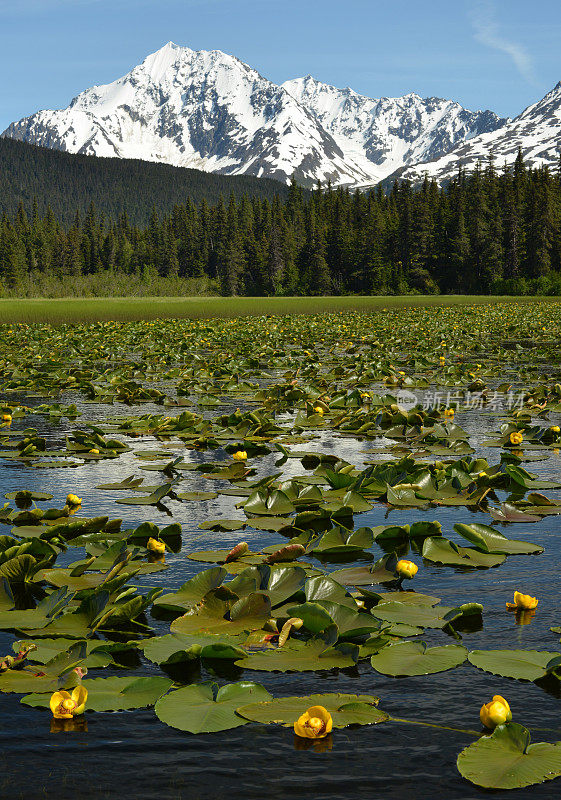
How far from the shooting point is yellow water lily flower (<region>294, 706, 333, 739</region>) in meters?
2.34

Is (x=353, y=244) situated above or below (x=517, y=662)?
above

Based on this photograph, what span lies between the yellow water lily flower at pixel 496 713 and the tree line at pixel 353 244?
245ft

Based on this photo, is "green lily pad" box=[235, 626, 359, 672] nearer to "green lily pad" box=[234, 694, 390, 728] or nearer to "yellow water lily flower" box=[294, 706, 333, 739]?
"green lily pad" box=[234, 694, 390, 728]

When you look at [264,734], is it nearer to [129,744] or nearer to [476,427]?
[129,744]

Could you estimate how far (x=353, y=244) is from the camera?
333 feet

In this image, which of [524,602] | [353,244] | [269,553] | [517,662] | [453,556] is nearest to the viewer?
[517,662]

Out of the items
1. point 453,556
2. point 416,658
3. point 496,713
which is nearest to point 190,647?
point 416,658

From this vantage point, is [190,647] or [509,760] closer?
[509,760]

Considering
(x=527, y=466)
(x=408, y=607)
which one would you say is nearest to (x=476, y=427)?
(x=527, y=466)

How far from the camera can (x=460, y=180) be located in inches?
3905

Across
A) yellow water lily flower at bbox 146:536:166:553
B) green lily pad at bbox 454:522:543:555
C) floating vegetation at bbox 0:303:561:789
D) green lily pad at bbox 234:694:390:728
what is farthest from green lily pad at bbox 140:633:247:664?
green lily pad at bbox 454:522:543:555

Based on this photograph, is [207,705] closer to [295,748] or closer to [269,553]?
[295,748]

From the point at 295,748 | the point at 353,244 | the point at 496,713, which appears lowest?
the point at 295,748

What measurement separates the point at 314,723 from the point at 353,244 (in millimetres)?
101989
